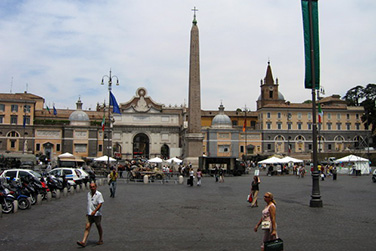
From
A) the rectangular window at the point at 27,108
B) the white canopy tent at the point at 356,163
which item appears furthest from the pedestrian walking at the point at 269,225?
the rectangular window at the point at 27,108

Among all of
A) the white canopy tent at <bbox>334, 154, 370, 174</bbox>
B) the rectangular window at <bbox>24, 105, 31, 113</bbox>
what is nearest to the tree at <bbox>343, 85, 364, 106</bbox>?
the white canopy tent at <bbox>334, 154, 370, 174</bbox>

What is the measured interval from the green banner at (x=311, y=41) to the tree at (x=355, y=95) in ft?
242

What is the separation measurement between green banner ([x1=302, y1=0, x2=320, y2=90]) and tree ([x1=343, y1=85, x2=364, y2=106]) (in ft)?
242

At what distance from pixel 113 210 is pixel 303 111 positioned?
61190 millimetres

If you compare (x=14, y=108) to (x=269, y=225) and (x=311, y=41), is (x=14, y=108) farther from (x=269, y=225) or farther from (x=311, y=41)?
(x=269, y=225)

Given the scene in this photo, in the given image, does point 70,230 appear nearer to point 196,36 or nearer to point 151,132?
point 196,36

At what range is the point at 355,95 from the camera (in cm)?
8381

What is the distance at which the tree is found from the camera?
82.8 meters

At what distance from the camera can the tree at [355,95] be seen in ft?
272

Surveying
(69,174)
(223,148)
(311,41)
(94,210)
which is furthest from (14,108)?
(94,210)

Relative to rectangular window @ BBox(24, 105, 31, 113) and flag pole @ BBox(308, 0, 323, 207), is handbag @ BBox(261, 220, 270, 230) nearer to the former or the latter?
flag pole @ BBox(308, 0, 323, 207)

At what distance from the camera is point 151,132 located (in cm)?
6775

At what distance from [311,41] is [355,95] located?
75.4 meters

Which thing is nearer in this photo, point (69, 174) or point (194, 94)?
point (69, 174)
